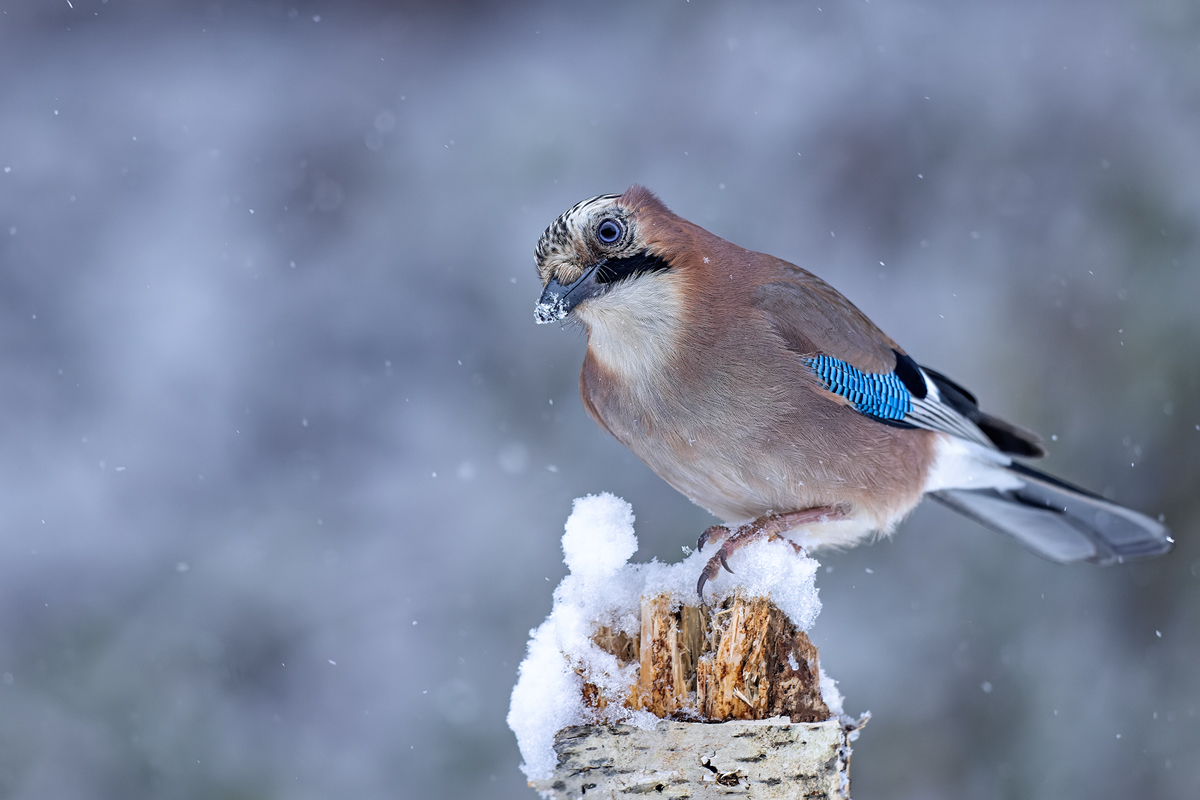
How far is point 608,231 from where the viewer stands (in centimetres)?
210

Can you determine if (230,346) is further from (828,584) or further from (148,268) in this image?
(828,584)

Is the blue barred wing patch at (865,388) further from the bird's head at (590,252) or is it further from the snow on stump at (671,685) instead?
the snow on stump at (671,685)

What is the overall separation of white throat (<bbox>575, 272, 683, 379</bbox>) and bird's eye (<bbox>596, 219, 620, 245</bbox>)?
4.0 inches

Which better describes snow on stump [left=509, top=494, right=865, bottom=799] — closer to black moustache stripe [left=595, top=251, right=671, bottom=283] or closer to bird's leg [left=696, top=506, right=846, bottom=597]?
bird's leg [left=696, top=506, right=846, bottom=597]

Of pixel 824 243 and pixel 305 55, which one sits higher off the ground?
pixel 305 55

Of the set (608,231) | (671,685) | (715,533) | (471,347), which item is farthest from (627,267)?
(471,347)

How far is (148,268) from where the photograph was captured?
3.90 meters

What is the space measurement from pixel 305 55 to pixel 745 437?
295 cm

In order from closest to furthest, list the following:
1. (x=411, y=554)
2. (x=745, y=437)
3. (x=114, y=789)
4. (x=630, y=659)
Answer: (x=630, y=659) → (x=745, y=437) → (x=114, y=789) → (x=411, y=554)

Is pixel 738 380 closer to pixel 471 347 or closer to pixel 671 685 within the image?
pixel 671 685

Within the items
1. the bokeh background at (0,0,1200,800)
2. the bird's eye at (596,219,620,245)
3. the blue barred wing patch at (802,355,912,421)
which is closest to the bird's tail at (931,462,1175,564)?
the blue barred wing patch at (802,355,912,421)

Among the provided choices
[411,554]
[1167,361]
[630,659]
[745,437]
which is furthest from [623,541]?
[1167,361]

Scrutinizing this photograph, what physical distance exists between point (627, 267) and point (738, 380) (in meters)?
0.34

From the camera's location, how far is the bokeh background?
141 inches
